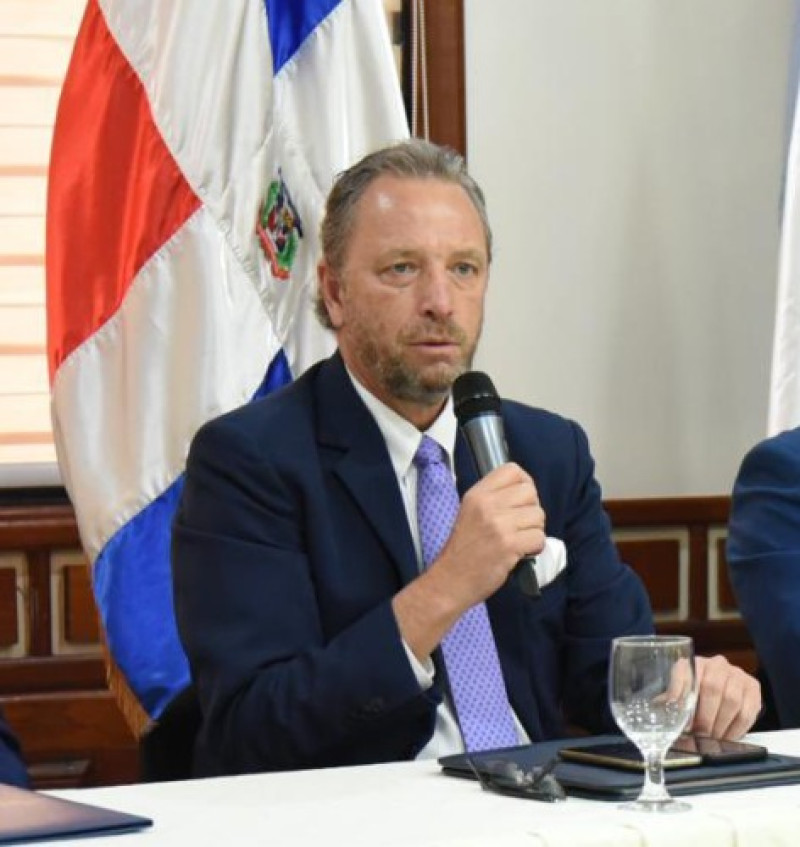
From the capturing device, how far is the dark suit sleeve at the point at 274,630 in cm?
218

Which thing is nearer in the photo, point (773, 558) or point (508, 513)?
point (508, 513)

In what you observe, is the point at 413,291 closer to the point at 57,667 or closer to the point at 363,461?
the point at 363,461

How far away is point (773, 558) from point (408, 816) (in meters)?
1.20

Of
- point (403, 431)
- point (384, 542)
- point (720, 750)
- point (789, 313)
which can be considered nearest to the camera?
point (720, 750)

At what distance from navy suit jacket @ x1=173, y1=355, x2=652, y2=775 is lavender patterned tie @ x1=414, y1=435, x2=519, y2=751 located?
42mm

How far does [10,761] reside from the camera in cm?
204

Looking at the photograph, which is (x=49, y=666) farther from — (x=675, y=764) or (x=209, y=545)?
(x=675, y=764)

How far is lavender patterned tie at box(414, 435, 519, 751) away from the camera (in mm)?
2322

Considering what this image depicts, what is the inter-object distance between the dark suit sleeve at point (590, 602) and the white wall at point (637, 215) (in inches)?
59.3

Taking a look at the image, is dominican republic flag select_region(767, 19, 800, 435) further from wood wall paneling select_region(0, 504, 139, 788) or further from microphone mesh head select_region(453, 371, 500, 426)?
microphone mesh head select_region(453, 371, 500, 426)

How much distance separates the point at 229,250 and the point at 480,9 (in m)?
1.17

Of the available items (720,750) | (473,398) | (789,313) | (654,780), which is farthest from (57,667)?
(654,780)

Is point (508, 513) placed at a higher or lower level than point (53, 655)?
higher

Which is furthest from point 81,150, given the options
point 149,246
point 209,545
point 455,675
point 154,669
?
point 455,675
